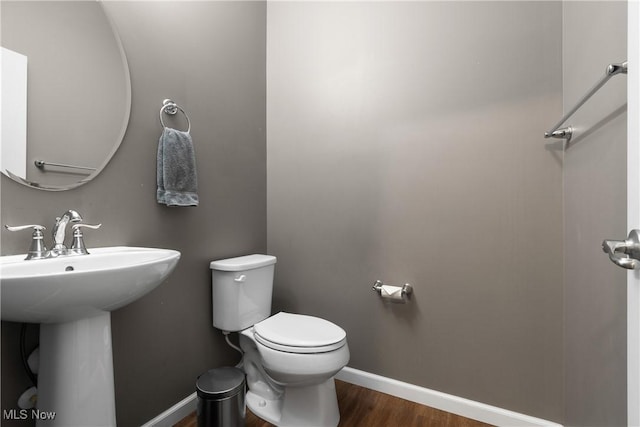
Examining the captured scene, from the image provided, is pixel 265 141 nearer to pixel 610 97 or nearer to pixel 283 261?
pixel 283 261

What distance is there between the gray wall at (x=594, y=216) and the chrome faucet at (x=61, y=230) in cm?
158

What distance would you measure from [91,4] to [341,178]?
1289 millimetres

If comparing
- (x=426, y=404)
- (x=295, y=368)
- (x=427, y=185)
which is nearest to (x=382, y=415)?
(x=426, y=404)

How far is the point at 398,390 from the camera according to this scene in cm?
160

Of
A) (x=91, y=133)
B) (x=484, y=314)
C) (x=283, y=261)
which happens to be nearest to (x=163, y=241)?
(x=91, y=133)

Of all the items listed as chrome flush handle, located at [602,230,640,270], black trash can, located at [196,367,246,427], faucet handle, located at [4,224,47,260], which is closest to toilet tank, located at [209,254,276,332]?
black trash can, located at [196,367,246,427]

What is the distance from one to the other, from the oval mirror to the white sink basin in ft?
0.98

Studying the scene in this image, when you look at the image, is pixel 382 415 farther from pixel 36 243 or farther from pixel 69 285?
pixel 36 243

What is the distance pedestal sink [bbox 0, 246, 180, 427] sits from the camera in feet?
2.37

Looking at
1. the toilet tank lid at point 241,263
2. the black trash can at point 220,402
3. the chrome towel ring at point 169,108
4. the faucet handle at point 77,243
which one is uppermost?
the chrome towel ring at point 169,108

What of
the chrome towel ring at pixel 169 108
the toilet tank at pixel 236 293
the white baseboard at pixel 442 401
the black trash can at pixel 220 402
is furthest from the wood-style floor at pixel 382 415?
the chrome towel ring at pixel 169 108

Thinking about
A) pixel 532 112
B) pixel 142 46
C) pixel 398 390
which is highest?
pixel 142 46

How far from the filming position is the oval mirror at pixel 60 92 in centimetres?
93

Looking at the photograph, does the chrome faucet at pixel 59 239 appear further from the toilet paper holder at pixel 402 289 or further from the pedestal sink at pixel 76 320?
the toilet paper holder at pixel 402 289
